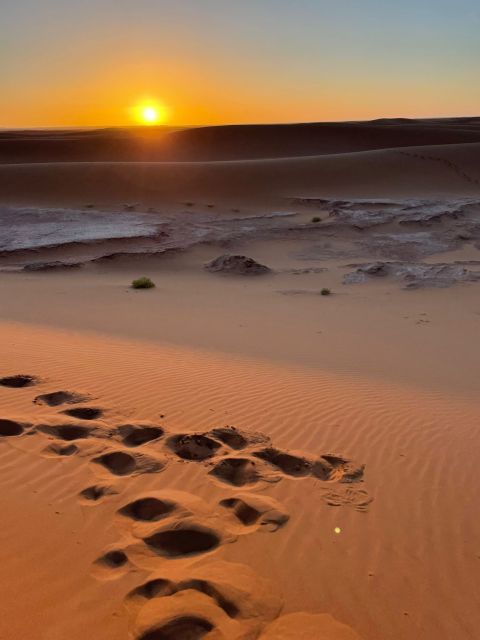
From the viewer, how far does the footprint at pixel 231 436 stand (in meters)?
5.60

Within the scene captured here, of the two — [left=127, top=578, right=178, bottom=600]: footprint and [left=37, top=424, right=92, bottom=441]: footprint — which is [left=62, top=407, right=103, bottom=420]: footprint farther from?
[left=127, top=578, right=178, bottom=600]: footprint

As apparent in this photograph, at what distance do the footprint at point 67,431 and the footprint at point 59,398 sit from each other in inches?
28.6

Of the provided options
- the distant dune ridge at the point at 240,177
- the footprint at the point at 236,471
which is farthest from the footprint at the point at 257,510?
the distant dune ridge at the point at 240,177

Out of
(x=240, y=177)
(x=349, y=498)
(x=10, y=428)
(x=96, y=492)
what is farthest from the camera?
(x=240, y=177)

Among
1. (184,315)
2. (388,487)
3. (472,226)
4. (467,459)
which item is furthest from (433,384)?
(472,226)

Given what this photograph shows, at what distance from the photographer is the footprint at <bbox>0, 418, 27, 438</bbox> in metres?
5.48

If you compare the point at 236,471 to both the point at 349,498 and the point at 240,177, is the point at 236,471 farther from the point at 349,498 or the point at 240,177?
the point at 240,177

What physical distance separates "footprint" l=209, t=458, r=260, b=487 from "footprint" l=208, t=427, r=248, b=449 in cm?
39

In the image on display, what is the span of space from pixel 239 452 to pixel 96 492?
1391 millimetres

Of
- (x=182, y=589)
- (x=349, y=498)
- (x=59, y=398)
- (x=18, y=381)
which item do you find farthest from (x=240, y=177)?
(x=182, y=589)

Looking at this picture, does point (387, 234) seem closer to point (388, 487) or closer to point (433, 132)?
point (388, 487)

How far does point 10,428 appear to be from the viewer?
5578 millimetres

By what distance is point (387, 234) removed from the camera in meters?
21.9

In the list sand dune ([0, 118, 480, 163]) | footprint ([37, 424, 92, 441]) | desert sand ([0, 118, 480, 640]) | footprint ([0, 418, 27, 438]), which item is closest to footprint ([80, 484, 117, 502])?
desert sand ([0, 118, 480, 640])
